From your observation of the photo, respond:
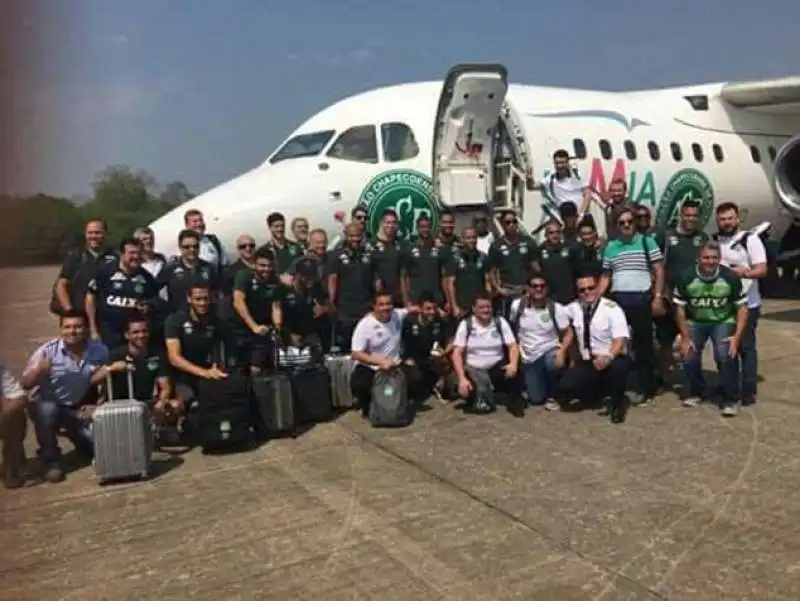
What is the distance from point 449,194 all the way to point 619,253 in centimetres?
316

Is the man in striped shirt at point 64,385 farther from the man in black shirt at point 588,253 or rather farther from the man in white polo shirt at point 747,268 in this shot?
the man in white polo shirt at point 747,268

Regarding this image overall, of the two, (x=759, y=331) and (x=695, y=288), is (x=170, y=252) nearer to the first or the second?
(x=695, y=288)

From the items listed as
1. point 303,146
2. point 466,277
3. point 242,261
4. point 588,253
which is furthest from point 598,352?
point 303,146

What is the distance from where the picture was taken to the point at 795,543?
4.29m

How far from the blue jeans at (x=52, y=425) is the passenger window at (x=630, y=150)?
29.2ft

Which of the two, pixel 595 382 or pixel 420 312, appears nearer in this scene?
pixel 595 382

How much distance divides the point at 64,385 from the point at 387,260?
130 inches

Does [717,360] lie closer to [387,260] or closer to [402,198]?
[387,260]

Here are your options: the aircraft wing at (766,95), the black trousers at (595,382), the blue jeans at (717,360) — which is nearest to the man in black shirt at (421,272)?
the black trousers at (595,382)

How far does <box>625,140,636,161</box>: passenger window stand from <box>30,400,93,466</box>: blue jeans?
8.91m

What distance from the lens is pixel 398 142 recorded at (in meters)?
10.3

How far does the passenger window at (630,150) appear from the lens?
40.1ft

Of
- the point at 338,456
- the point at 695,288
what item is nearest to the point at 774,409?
the point at 695,288

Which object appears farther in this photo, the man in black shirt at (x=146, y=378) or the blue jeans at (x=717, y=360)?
the blue jeans at (x=717, y=360)
